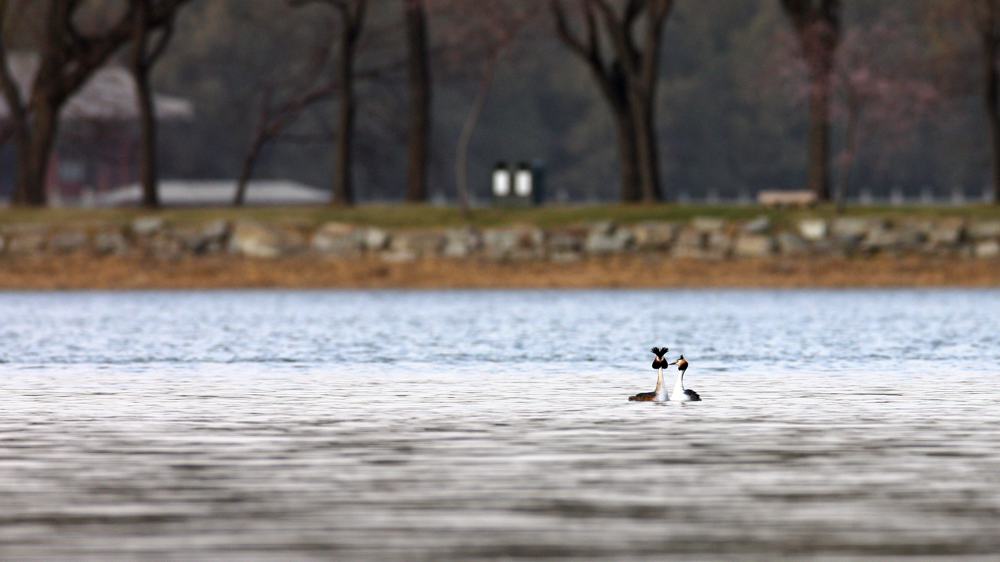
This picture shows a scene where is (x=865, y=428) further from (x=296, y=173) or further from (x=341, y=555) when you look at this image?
(x=296, y=173)

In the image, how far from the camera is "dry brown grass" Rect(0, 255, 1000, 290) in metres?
61.3

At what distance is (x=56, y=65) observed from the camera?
6919cm

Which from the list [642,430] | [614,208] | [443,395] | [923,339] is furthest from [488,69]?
[642,430]

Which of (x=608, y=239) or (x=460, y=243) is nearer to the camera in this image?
(x=608, y=239)

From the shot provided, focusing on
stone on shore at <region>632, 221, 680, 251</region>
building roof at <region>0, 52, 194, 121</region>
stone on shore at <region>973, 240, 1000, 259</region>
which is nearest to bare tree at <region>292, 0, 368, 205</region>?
stone on shore at <region>632, 221, 680, 251</region>

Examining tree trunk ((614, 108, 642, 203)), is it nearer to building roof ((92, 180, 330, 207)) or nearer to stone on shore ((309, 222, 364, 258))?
stone on shore ((309, 222, 364, 258))

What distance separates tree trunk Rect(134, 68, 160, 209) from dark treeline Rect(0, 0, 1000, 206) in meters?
2.22

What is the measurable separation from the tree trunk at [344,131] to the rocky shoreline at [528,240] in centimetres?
448

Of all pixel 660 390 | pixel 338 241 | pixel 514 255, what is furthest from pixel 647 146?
pixel 660 390

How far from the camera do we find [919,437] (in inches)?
801

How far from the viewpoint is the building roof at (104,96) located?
92.7 metres

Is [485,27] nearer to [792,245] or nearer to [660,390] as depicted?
[792,245]

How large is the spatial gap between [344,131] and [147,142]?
5836 mm

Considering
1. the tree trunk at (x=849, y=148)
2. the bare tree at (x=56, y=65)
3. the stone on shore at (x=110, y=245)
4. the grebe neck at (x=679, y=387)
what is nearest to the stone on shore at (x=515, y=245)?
the tree trunk at (x=849, y=148)
